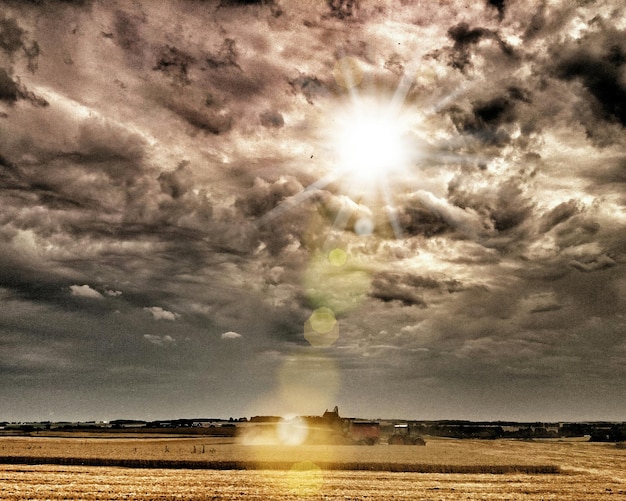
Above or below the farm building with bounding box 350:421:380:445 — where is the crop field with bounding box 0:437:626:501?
below

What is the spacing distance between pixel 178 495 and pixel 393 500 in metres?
10.3

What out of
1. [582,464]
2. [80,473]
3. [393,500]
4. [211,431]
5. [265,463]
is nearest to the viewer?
[393,500]

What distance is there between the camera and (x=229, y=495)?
28828mm

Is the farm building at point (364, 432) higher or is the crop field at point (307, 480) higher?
the farm building at point (364, 432)

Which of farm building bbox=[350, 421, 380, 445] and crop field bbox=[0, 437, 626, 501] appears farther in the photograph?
farm building bbox=[350, 421, 380, 445]

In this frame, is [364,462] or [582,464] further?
[582,464]

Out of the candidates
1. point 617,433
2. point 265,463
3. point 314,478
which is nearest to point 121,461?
point 265,463

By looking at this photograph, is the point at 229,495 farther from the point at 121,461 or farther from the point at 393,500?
the point at 121,461

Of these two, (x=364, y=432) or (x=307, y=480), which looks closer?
(x=307, y=480)

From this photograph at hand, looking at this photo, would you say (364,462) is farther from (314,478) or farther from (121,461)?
(121,461)

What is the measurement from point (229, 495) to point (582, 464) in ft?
132

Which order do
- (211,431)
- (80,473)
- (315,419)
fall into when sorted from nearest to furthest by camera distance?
1. (80,473)
2. (315,419)
3. (211,431)

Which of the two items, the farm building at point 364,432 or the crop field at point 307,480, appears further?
the farm building at point 364,432

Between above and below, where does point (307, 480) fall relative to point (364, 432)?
below
